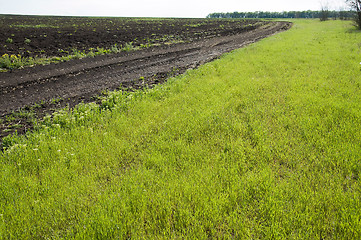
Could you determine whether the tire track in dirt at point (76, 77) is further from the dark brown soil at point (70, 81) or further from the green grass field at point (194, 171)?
the green grass field at point (194, 171)

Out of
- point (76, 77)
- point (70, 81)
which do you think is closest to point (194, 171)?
point (70, 81)

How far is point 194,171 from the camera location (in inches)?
137

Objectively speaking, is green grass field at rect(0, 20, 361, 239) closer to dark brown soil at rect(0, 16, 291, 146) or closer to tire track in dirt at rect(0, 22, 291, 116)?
dark brown soil at rect(0, 16, 291, 146)

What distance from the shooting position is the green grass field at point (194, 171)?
2.57 m

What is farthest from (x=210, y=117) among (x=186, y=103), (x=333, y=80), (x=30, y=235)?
(x=333, y=80)

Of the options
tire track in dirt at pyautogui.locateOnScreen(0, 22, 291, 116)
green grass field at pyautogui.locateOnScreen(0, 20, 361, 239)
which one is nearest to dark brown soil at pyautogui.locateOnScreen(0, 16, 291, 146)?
tire track in dirt at pyautogui.locateOnScreen(0, 22, 291, 116)

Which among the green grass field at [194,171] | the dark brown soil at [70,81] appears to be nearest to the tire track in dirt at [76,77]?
the dark brown soil at [70,81]

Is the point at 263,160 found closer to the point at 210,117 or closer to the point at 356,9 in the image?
the point at 210,117

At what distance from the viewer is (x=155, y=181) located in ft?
11.0

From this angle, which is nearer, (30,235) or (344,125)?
(30,235)

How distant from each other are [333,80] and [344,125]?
402 cm

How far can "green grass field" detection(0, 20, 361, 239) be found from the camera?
8.42ft

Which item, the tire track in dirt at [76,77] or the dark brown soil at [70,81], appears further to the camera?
the tire track in dirt at [76,77]

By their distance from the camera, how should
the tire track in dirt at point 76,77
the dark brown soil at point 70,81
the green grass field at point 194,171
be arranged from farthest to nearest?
the tire track in dirt at point 76,77 < the dark brown soil at point 70,81 < the green grass field at point 194,171
